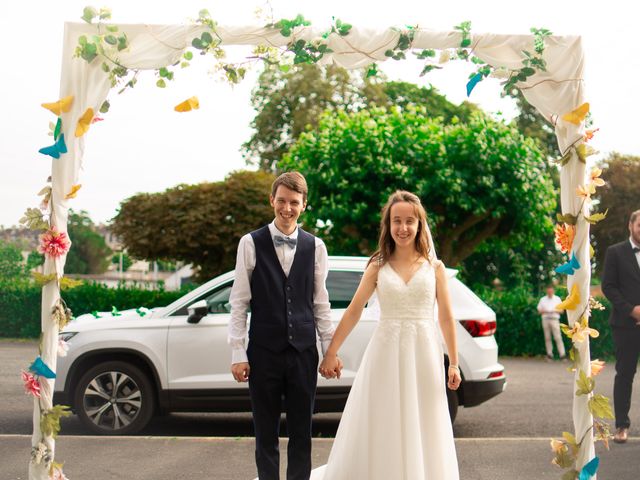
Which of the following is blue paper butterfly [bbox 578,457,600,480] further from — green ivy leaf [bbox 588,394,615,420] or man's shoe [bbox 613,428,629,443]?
man's shoe [bbox 613,428,629,443]

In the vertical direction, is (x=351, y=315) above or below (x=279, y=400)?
above

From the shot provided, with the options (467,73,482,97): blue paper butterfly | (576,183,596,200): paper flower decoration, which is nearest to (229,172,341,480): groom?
(467,73,482,97): blue paper butterfly

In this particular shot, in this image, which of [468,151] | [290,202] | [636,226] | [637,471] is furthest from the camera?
[468,151]

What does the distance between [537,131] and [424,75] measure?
3430 cm

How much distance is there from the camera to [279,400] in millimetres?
5141

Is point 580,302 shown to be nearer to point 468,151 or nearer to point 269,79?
point 468,151

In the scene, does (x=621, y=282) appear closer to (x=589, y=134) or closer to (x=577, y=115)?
(x=589, y=134)

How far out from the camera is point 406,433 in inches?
204

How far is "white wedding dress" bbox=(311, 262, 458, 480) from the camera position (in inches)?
205

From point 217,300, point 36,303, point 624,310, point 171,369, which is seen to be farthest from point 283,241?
point 36,303

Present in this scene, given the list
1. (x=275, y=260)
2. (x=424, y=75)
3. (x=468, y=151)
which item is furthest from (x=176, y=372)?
(x=468, y=151)

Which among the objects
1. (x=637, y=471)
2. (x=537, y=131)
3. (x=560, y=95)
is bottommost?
(x=637, y=471)

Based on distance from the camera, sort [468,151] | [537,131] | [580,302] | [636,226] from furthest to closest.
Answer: [537,131] → [468,151] → [636,226] → [580,302]

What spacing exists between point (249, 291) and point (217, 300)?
352 centimetres
